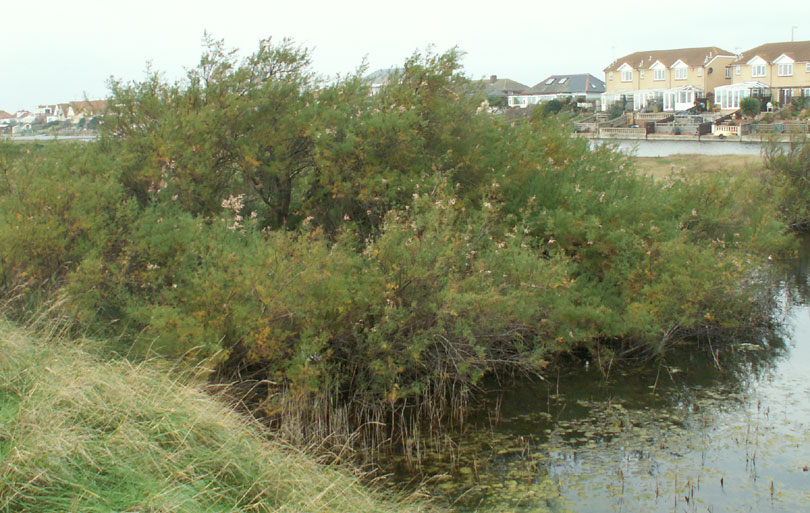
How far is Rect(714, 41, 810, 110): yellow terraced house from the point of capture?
82000 mm

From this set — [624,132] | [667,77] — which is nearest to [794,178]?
[624,132]

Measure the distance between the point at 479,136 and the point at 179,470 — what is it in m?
10.9

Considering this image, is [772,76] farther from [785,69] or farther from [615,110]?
[615,110]

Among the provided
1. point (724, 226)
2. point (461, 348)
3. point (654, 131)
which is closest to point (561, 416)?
point (461, 348)

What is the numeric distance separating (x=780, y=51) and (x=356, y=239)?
8351 cm

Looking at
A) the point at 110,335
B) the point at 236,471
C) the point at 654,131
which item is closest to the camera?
the point at 236,471

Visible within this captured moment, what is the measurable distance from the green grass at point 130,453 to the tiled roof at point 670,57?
95332mm

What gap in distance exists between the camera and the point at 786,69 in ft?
275

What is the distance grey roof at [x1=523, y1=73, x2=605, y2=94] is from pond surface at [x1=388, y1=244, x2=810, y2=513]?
102 meters

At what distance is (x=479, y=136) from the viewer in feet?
52.1

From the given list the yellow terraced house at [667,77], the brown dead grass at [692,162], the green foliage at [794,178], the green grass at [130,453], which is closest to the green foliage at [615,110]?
the yellow terraced house at [667,77]

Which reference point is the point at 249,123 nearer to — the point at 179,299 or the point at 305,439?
the point at 179,299

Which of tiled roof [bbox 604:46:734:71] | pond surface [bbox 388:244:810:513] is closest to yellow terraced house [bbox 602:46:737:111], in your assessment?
tiled roof [bbox 604:46:734:71]

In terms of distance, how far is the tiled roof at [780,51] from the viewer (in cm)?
8244
